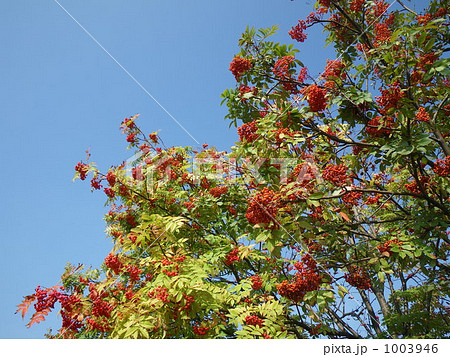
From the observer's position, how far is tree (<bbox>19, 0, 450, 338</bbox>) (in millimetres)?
3494

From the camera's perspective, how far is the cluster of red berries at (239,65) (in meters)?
5.04

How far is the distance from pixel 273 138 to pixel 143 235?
220 cm

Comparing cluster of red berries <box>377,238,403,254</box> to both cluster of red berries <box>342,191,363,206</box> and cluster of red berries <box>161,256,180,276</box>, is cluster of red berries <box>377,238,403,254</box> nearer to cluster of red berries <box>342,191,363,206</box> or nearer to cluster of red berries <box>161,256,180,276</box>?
cluster of red berries <box>342,191,363,206</box>

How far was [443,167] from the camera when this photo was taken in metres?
3.69

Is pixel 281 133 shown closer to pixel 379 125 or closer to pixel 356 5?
pixel 379 125

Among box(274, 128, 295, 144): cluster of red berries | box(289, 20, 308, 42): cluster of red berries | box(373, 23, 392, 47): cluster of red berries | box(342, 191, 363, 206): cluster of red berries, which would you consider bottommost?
box(342, 191, 363, 206): cluster of red berries

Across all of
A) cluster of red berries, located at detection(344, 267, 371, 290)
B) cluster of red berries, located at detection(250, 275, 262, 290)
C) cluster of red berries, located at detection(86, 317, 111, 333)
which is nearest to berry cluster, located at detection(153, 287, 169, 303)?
cluster of red berries, located at detection(86, 317, 111, 333)

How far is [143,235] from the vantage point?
4109mm

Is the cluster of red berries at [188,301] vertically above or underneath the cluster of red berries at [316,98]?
underneath

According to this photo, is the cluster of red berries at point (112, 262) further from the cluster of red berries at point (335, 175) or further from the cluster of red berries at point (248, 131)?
the cluster of red berries at point (335, 175)

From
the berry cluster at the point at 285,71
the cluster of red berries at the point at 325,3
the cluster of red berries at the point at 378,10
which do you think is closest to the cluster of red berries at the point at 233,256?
the berry cluster at the point at 285,71

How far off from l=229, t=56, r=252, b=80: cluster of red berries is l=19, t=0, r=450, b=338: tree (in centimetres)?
2

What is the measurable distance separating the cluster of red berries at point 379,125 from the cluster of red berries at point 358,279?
75.4 inches
